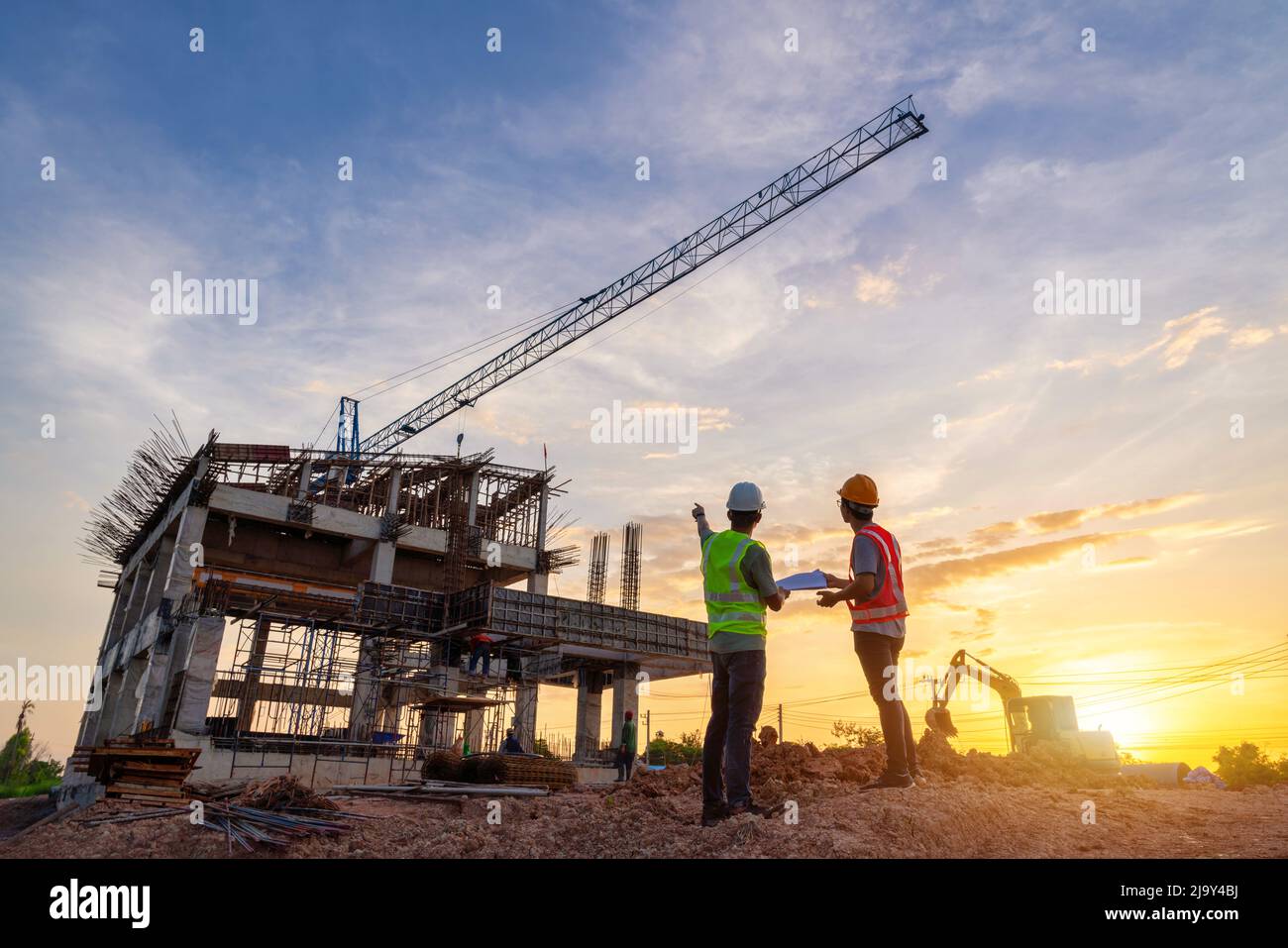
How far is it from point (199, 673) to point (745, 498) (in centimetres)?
2796

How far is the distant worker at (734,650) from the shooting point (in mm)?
5105

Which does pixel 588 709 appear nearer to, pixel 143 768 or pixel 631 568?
pixel 631 568

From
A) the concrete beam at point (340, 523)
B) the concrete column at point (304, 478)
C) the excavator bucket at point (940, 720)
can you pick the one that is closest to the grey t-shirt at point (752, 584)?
the excavator bucket at point (940, 720)

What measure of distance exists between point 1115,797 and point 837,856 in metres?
4.27

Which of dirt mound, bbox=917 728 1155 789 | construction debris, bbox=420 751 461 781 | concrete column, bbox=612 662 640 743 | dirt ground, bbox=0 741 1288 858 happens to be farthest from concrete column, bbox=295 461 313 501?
dirt mound, bbox=917 728 1155 789

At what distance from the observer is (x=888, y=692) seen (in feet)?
18.6

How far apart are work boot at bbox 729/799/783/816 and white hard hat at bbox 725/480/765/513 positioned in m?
2.01

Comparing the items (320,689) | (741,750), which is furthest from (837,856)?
(320,689)

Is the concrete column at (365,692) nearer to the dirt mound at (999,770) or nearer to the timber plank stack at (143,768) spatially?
Answer: the timber plank stack at (143,768)

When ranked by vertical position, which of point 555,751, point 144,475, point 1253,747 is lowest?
point 555,751

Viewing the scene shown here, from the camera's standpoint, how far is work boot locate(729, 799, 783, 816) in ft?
15.3
